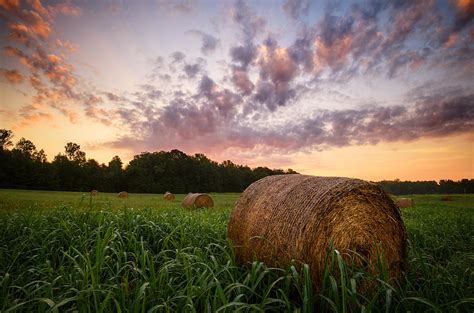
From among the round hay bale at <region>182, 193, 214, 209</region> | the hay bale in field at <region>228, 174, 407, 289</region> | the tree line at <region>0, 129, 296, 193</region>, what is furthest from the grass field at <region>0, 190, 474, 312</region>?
the tree line at <region>0, 129, 296, 193</region>

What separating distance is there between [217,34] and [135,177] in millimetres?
66647

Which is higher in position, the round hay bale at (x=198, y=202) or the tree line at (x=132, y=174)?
the tree line at (x=132, y=174)

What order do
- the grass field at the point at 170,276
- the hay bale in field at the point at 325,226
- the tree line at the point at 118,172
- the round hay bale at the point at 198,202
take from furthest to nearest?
1. the tree line at the point at 118,172
2. the round hay bale at the point at 198,202
3. the hay bale in field at the point at 325,226
4. the grass field at the point at 170,276

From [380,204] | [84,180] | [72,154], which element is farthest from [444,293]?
[72,154]

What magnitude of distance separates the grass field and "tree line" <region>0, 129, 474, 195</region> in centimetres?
6296

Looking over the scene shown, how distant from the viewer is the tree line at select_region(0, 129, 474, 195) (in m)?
59.2

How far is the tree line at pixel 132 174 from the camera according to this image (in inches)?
2333

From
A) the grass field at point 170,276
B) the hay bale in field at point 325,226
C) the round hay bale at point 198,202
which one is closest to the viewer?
the grass field at point 170,276

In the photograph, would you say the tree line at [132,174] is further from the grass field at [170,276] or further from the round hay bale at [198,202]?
the grass field at [170,276]

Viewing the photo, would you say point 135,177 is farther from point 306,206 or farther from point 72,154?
point 306,206

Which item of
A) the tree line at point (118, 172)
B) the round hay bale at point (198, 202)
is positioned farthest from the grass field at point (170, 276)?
the tree line at point (118, 172)

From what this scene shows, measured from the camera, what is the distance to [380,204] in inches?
177

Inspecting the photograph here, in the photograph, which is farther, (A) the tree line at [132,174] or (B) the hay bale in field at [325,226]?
(A) the tree line at [132,174]

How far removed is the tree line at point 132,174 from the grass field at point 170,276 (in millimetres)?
62961
